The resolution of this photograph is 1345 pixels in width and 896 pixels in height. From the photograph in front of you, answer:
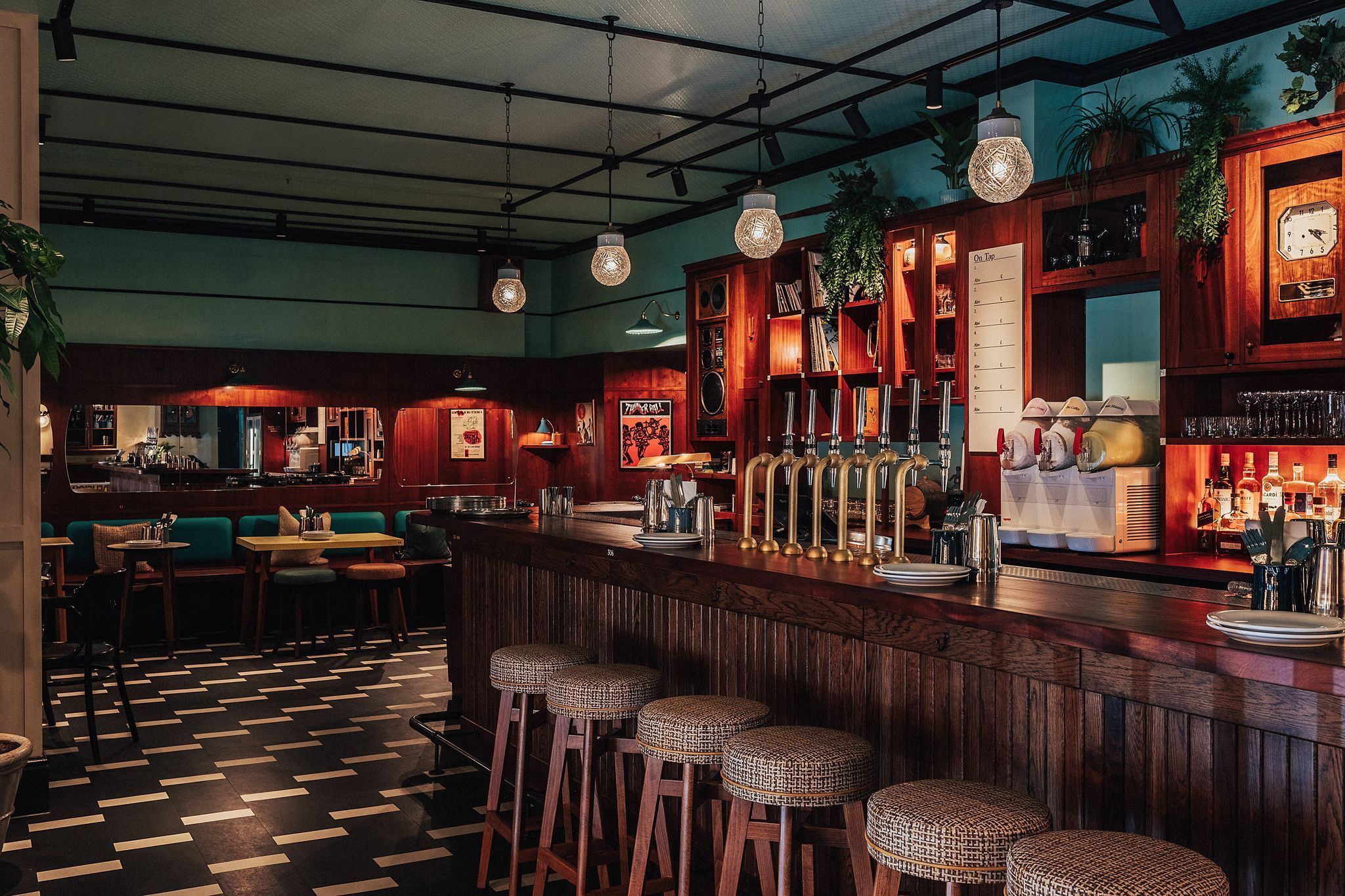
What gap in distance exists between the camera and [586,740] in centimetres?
360

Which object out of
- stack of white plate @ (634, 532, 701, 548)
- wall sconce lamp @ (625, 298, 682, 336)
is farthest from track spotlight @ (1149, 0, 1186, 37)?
wall sconce lamp @ (625, 298, 682, 336)

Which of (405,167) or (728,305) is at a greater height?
(405,167)

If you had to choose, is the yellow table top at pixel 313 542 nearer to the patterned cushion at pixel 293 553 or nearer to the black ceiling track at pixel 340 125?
the patterned cushion at pixel 293 553

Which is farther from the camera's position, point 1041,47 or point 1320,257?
point 1041,47

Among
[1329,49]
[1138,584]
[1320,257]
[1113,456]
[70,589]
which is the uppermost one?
[1329,49]

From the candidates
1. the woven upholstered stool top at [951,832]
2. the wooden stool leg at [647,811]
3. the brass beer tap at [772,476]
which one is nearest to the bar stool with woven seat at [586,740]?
the wooden stool leg at [647,811]

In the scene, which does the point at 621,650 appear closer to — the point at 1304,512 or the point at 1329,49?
the point at 1304,512

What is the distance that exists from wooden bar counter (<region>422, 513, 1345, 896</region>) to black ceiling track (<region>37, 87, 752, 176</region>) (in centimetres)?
422

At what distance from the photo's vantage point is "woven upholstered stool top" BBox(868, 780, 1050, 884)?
7.52ft

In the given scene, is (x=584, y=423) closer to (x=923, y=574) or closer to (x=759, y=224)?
(x=759, y=224)

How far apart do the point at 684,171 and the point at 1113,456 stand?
14.0ft

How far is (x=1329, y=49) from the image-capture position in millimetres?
4875

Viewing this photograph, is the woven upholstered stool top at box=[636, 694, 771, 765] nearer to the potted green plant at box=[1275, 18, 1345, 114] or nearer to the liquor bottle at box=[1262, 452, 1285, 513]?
the liquor bottle at box=[1262, 452, 1285, 513]

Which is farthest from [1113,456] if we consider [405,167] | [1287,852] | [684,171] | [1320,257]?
[405,167]
